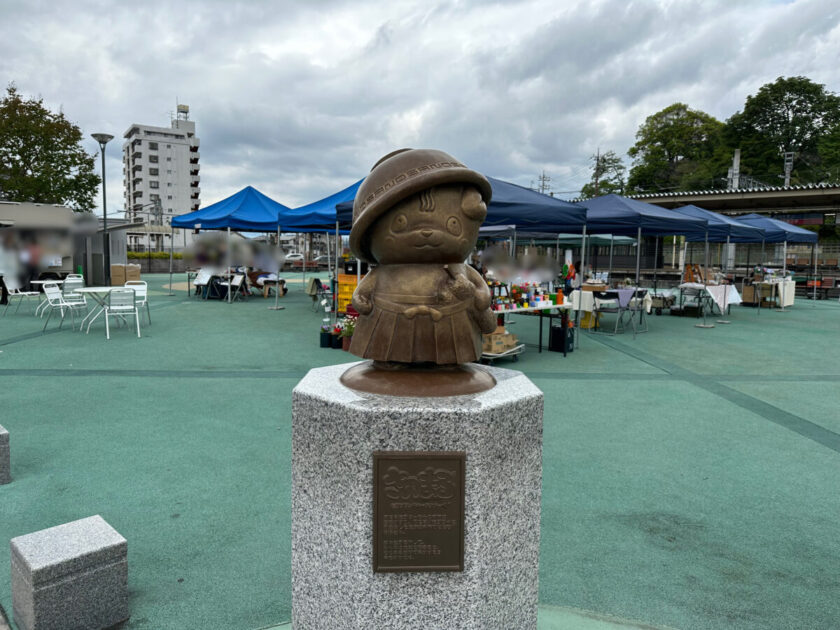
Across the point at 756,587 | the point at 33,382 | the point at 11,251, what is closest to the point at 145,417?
the point at 33,382

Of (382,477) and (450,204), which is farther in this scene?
(450,204)

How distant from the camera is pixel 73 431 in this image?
15.5 ft

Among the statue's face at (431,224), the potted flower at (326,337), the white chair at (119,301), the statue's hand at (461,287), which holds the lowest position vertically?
the potted flower at (326,337)

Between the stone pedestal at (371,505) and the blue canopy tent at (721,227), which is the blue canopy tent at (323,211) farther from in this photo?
the stone pedestal at (371,505)

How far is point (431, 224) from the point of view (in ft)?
7.35

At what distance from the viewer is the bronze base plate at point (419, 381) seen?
2.16 meters

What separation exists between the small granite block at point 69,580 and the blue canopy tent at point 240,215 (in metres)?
12.9

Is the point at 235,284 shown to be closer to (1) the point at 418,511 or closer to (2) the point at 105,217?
(2) the point at 105,217

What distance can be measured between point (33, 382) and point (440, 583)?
6.40 metres

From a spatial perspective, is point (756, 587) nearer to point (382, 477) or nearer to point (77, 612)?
point (382, 477)

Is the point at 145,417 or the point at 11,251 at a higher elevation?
the point at 11,251

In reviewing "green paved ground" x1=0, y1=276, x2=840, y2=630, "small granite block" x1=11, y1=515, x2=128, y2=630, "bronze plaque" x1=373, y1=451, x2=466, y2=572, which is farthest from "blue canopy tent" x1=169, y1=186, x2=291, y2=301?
"bronze plaque" x1=373, y1=451, x2=466, y2=572

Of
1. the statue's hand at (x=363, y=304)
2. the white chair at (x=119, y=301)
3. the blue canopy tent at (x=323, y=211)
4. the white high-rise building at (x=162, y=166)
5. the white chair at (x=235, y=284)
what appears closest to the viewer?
the statue's hand at (x=363, y=304)

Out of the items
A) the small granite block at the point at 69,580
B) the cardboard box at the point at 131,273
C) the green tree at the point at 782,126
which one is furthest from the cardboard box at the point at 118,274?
the green tree at the point at 782,126
